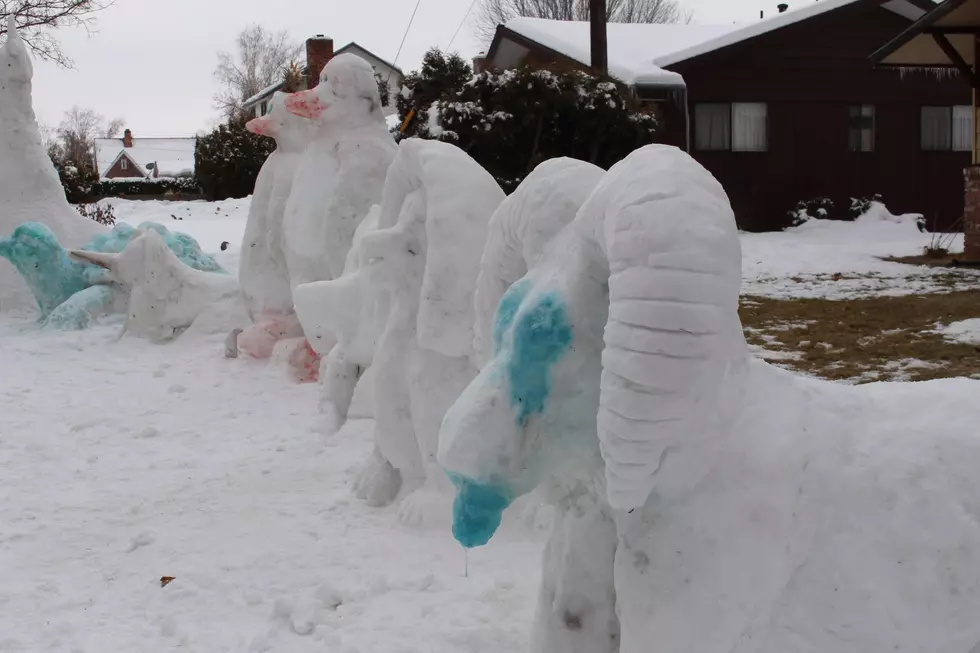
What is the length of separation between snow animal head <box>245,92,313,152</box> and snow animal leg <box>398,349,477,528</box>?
377 centimetres

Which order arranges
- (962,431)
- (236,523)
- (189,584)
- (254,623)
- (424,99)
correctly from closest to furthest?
(962,431), (254,623), (189,584), (236,523), (424,99)

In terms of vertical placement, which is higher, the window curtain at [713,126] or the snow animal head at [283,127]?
the window curtain at [713,126]

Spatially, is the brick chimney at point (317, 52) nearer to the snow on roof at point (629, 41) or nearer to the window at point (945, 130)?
the snow on roof at point (629, 41)

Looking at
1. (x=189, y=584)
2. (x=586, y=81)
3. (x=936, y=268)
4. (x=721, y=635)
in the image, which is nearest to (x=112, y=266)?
(x=189, y=584)

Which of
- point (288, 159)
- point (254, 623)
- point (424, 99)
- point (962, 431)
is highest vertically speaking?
point (424, 99)

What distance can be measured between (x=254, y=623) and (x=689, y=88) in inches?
658

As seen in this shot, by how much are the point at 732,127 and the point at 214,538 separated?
16598mm

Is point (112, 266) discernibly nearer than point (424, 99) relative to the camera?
Yes

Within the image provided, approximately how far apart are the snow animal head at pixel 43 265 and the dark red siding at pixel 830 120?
12.4 metres

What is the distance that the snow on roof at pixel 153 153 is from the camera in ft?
163

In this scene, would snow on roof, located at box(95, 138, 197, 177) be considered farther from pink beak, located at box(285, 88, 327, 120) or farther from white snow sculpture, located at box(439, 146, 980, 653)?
white snow sculpture, located at box(439, 146, 980, 653)

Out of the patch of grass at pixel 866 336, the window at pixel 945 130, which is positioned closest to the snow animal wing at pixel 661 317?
the patch of grass at pixel 866 336

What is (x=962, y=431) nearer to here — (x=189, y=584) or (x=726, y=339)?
(x=726, y=339)

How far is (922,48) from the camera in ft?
44.8
